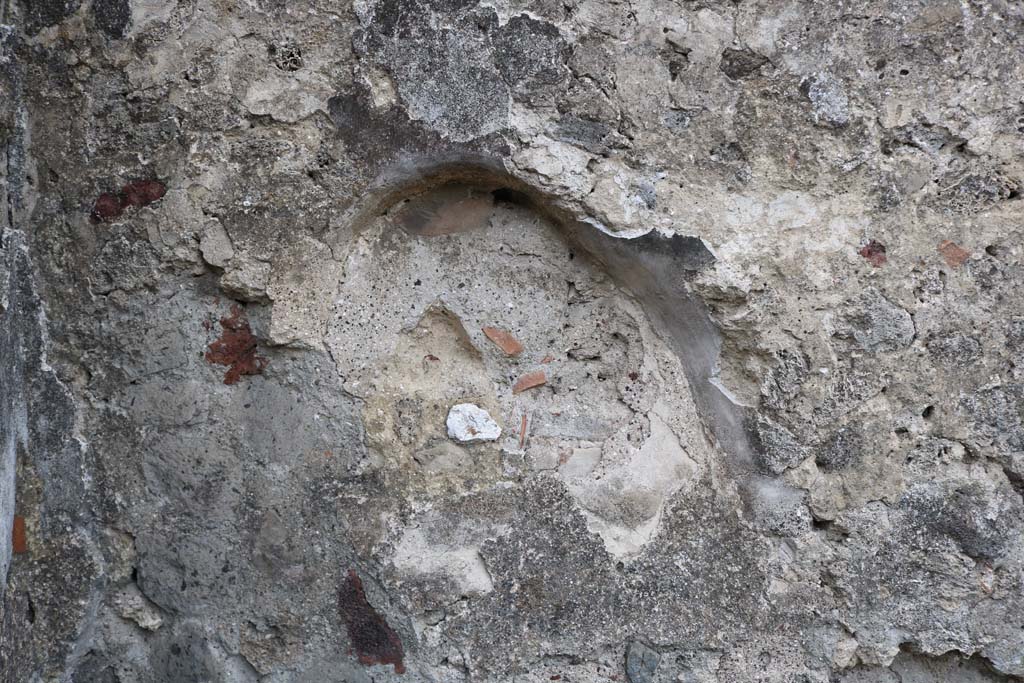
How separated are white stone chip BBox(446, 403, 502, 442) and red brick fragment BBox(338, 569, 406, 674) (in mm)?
381

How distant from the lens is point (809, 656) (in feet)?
6.79

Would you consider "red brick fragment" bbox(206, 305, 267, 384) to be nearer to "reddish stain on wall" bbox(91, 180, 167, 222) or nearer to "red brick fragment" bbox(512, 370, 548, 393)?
"reddish stain on wall" bbox(91, 180, 167, 222)

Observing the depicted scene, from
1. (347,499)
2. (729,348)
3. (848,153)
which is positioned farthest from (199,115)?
(848,153)

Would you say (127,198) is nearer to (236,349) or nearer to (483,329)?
(236,349)

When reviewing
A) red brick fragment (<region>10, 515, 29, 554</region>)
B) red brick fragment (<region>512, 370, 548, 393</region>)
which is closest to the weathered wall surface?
red brick fragment (<region>10, 515, 29, 554</region>)

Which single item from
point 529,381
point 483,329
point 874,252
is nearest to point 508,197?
point 483,329

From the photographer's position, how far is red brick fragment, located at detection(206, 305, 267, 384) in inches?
78.7

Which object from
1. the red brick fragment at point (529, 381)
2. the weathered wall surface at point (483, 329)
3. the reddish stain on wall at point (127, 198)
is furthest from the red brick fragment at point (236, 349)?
the red brick fragment at point (529, 381)

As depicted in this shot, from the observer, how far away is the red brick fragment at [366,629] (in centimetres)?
202

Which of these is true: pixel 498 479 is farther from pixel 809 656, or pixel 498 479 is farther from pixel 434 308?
pixel 809 656

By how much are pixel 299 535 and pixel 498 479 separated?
0.45 m

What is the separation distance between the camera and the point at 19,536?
6.49 feet

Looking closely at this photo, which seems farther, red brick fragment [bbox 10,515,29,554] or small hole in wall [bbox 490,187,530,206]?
small hole in wall [bbox 490,187,530,206]

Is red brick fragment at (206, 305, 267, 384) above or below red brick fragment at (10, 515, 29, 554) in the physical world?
above
